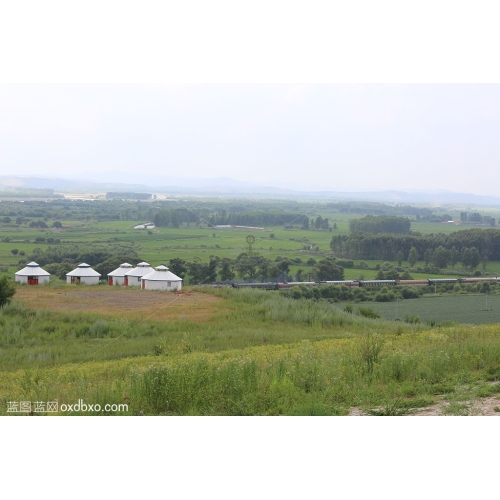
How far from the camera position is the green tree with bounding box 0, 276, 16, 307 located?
15797 millimetres

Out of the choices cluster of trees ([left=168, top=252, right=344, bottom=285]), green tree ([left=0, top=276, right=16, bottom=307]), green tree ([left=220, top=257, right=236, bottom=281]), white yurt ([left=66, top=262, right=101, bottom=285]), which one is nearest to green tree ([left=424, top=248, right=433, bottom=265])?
cluster of trees ([left=168, top=252, right=344, bottom=285])

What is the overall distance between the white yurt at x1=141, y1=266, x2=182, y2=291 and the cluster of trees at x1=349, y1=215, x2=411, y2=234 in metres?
5.63

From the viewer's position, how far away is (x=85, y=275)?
1866 centimetres

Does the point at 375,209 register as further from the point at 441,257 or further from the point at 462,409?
the point at 462,409

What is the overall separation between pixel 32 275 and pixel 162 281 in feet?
12.3

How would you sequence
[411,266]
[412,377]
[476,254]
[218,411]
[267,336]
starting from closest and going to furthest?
1. [218,411]
2. [412,377]
3. [267,336]
4. [476,254]
5. [411,266]

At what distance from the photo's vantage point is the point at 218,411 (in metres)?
5.52

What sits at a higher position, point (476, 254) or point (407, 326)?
point (476, 254)

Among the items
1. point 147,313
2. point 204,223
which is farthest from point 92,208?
point 147,313

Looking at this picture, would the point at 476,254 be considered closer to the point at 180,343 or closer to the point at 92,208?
the point at 180,343

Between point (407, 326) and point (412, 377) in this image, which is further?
point (407, 326)

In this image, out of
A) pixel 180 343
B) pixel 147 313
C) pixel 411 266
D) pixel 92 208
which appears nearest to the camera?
pixel 180 343

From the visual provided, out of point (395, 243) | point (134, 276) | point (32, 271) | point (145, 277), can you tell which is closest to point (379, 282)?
point (395, 243)

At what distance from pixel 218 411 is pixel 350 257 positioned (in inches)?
535
